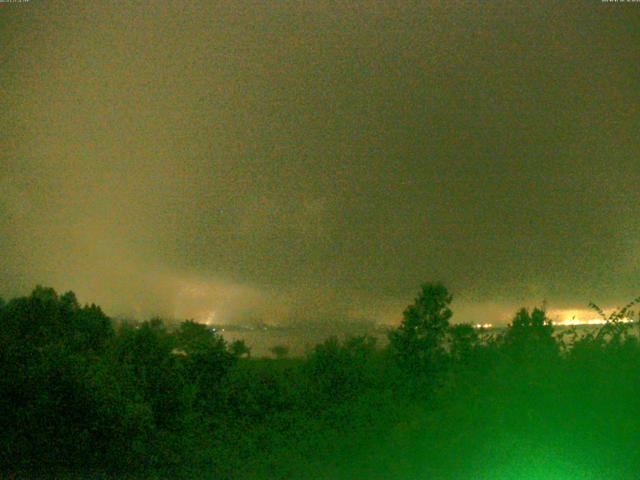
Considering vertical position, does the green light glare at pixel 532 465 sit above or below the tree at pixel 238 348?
below

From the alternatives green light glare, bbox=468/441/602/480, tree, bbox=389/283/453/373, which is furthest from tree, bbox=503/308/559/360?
green light glare, bbox=468/441/602/480

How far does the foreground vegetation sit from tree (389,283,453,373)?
0.07 feet

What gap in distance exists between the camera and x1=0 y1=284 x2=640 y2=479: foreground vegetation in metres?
8.20

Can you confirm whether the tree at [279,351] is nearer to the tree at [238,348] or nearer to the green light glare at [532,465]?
the tree at [238,348]

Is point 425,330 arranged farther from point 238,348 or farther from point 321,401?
point 238,348

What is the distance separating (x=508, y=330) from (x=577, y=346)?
→ 1073mm

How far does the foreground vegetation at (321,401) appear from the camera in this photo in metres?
8.20

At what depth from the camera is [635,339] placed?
1036 cm

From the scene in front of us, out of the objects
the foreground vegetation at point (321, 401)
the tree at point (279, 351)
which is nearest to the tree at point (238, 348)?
the foreground vegetation at point (321, 401)

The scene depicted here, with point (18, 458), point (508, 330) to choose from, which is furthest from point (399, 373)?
point (18, 458)

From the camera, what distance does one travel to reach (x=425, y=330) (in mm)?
11000

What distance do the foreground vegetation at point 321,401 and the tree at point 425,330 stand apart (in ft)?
0.07

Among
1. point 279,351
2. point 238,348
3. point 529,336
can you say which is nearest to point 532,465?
point 529,336

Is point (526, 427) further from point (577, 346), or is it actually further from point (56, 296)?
point (56, 296)
